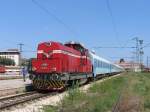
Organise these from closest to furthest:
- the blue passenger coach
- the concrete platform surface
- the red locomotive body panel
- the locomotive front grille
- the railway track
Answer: the railway track < the locomotive front grille < the red locomotive body panel < the concrete platform surface < the blue passenger coach

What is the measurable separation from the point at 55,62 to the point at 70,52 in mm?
2792

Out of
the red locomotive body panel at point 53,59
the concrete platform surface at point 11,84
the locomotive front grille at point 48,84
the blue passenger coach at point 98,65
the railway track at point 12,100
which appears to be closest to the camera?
the railway track at point 12,100

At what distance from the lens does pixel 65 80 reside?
27000mm

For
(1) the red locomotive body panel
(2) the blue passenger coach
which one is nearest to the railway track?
(1) the red locomotive body panel

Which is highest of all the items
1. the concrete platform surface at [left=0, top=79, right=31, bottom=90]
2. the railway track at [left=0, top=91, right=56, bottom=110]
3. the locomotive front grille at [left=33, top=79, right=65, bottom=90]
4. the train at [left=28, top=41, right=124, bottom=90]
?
the train at [left=28, top=41, right=124, bottom=90]

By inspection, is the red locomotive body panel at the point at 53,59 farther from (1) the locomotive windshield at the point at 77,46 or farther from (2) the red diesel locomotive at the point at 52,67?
(1) the locomotive windshield at the point at 77,46

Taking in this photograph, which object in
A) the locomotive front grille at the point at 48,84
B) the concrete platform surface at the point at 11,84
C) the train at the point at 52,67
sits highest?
the train at the point at 52,67

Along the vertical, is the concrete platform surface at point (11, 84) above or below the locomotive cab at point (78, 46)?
below

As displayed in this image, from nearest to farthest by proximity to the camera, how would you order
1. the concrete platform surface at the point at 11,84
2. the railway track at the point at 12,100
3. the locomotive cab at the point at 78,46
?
the railway track at the point at 12,100, the concrete platform surface at the point at 11,84, the locomotive cab at the point at 78,46

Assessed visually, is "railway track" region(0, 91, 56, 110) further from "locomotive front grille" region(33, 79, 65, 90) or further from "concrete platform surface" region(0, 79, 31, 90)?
"concrete platform surface" region(0, 79, 31, 90)

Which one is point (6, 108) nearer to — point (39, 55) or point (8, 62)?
point (39, 55)

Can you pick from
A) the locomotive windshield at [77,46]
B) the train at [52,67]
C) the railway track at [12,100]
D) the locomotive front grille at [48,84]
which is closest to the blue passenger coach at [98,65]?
the locomotive windshield at [77,46]

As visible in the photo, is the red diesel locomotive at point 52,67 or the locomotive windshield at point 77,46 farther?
the locomotive windshield at point 77,46

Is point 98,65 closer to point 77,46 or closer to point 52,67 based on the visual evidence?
point 77,46
